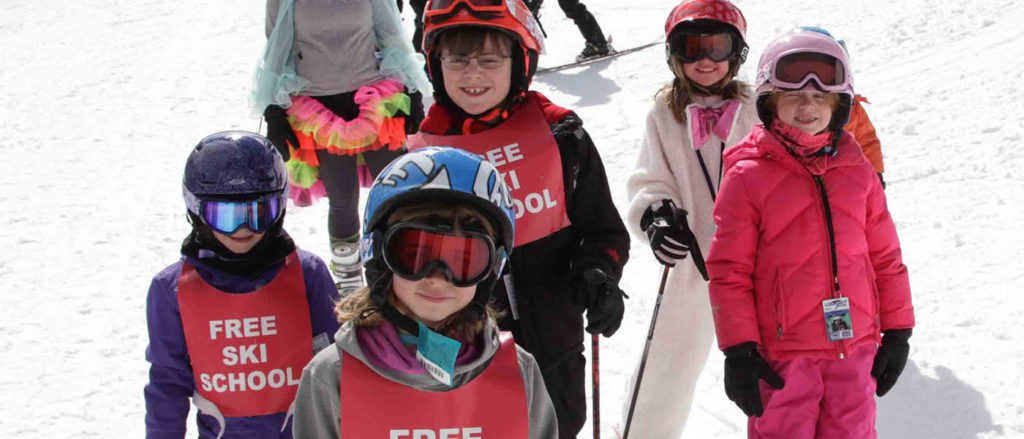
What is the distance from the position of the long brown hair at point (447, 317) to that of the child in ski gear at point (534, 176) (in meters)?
0.78

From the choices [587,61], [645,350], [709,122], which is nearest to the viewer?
[709,122]

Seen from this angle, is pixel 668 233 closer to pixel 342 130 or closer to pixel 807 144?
pixel 807 144

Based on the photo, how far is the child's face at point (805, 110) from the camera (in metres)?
3.18

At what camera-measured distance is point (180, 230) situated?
7.43m

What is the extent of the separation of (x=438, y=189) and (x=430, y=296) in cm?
26

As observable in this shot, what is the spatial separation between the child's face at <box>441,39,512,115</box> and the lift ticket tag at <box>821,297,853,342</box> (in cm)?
128

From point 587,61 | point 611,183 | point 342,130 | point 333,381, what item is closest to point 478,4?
point 333,381

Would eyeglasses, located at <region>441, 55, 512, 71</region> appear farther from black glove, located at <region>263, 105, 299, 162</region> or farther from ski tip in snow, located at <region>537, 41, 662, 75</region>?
ski tip in snow, located at <region>537, 41, 662, 75</region>

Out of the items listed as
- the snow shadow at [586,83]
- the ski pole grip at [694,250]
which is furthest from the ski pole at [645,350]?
the snow shadow at [586,83]

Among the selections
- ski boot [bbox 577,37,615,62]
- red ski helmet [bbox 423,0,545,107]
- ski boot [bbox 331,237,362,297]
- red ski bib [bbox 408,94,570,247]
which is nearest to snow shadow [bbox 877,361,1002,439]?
red ski bib [bbox 408,94,570,247]

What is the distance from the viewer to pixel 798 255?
3.09 metres

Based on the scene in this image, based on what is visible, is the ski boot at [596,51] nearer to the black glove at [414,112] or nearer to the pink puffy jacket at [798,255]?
the black glove at [414,112]

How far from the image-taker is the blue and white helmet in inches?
85.4

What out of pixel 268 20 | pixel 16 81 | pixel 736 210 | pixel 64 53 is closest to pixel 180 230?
pixel 268 20
